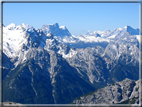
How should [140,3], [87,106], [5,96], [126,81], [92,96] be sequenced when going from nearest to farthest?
[140,3] → [87,106] → [126,81] → [92,96] → [5,96]

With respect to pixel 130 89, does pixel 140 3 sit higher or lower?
higher

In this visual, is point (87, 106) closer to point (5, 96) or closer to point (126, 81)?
point (126, 81)

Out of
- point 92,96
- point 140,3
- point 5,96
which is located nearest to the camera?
point 140,3

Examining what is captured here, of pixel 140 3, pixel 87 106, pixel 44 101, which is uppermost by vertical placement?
pixel 140 3

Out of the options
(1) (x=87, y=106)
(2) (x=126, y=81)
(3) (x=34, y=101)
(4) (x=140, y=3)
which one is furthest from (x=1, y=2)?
(3) (x=34, y=101)

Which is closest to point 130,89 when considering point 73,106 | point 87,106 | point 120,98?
point 120,98

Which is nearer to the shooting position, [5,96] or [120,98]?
[120,98]

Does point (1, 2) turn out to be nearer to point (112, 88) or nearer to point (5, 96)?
point (112, 88)

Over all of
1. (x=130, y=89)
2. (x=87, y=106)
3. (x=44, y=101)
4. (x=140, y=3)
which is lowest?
(x=44, y=101)

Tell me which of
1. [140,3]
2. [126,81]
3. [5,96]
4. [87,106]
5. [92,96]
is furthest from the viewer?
[5,96]
